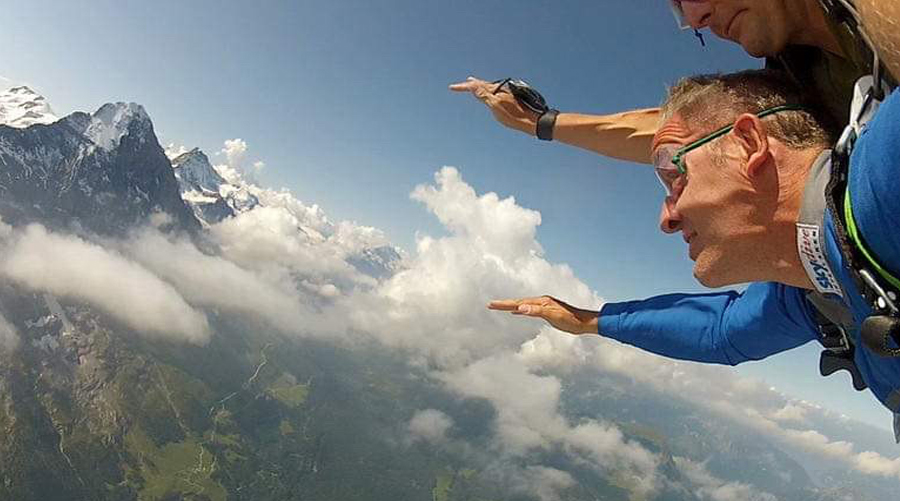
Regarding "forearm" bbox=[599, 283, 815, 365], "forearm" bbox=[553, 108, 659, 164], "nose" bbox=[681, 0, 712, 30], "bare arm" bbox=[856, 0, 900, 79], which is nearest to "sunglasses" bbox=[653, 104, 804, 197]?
"nose" bbox=[681, 0, 712, 30]

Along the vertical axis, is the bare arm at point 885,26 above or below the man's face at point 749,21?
below

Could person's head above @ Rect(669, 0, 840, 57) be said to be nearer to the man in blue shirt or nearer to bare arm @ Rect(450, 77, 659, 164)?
the man in blue shirt

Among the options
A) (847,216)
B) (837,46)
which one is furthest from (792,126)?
(847,216)

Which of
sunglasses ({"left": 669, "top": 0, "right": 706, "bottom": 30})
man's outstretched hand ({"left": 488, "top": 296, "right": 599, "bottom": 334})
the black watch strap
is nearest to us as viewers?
sunglasses ({"left": 669, "top": 0, "right": 706, "bottom": 30})

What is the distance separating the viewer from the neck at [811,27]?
5.62ft

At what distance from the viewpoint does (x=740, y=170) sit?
1.78 metres

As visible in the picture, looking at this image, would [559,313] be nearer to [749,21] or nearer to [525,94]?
[525,94]

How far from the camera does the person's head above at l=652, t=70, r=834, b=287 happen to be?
170 centimetres

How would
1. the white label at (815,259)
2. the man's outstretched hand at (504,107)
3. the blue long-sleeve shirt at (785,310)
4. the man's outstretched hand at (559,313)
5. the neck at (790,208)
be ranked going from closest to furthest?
the blue long-sleeve shirt at (785,310)
the white label at (815,259)
the neck at (790,208)
the man's outstretched hand at (504,107)
the man's outstretched hand at (559,313)

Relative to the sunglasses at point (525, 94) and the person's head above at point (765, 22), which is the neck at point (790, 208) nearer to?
the person's head above at point (765, 22)

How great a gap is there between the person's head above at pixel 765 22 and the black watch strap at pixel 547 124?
1.18 m

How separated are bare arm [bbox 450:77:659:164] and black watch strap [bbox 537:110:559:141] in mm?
33

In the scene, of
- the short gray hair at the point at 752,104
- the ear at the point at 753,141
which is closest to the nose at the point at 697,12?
the short gray hair at the point at 752,104

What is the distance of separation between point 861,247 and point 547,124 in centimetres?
222
